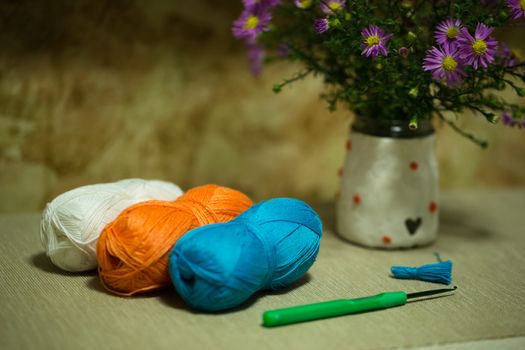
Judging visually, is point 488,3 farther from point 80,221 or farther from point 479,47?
point 80,221

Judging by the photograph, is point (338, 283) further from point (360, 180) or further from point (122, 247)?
point (122, 247)

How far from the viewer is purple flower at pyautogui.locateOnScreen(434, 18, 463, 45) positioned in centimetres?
86

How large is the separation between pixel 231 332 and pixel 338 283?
203mm

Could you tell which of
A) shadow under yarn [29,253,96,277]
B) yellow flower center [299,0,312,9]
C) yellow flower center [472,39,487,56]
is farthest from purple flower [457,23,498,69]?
shadow under yarn [29,253,96,277]

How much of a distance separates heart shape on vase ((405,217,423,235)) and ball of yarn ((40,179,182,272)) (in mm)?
391

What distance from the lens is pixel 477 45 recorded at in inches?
33.1

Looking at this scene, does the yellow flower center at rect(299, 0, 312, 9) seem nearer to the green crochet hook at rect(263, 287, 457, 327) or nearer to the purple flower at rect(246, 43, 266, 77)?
the purple flower at rect(246, 43, 266, 77)

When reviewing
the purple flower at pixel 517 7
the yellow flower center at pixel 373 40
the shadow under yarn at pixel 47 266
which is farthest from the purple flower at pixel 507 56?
the shadow under yarn at pixel 47 266

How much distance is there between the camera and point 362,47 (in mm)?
890

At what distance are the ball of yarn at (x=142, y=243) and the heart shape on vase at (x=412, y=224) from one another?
32 centimetres

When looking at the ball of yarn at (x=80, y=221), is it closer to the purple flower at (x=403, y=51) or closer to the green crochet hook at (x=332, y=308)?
the green crochet hook at (x=332, y=308)

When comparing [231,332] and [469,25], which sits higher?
[469,25]

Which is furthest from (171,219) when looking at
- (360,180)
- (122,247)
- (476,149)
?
(476,149)

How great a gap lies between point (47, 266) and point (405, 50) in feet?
1.79
